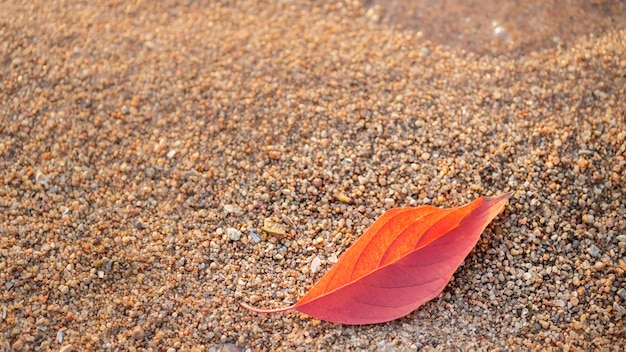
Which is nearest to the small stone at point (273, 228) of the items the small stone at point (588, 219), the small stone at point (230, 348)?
the small stone at point (230, 348)

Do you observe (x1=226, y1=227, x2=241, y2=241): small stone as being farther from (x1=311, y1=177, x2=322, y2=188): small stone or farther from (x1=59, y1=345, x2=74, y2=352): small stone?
(x1=59, y1=345, x2=74, y2=352): small stone

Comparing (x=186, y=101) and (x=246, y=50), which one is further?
(x=246, y=50)

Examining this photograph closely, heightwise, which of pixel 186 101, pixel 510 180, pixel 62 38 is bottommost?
pixel 510 180

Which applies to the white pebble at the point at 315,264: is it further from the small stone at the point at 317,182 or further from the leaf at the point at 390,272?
the small stone at the point at 317,182

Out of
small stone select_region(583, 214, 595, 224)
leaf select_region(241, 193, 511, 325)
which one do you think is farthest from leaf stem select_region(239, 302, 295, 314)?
small stone select_region(583, 214, 595, 224)

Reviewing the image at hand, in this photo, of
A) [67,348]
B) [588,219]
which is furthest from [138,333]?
[588,219]

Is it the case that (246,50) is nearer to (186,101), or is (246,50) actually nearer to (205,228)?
(186,101)

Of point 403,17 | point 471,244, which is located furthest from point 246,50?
point 471,244
